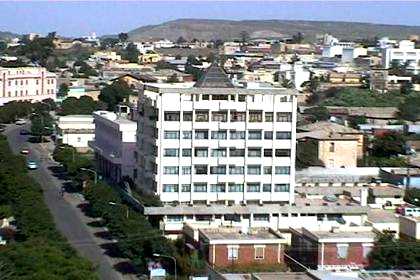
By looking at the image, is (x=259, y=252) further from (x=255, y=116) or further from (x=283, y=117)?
(x=283, y=117)

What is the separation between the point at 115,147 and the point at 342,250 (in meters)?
5.89

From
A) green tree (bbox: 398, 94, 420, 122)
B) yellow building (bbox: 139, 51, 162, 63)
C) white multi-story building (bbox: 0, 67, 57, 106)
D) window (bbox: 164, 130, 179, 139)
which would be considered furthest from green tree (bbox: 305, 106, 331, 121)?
yellow building (bbox: 139, 51, 162, 63)

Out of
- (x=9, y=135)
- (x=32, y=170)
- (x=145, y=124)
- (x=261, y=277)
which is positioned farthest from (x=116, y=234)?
(x=9, y=135)

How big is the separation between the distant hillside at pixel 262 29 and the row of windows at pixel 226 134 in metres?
69.6

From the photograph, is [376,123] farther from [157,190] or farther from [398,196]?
[157,190]

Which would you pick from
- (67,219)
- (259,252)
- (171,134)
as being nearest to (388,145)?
(171,134)

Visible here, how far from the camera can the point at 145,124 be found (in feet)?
43.9

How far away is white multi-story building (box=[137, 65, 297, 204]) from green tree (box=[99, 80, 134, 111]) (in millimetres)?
13992

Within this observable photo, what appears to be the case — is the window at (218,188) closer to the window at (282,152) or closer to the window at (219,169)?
the window at (219,169)

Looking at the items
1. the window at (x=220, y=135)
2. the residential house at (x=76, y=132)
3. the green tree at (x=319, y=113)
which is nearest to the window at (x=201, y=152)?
the window at (x=220, y=135)

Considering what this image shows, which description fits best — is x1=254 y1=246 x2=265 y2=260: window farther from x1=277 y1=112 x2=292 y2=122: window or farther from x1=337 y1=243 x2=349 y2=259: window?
x1=277 y1=112 x2=292 y2=122: window

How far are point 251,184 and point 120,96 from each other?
14581mm

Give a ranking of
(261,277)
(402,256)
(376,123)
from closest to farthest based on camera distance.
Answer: (261,277), (402,256), (376,123)

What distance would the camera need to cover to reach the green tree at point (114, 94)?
2708cm
